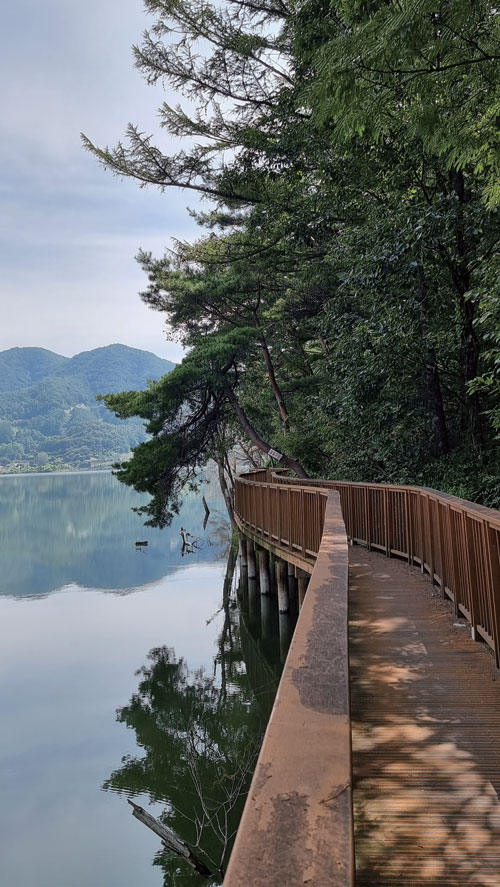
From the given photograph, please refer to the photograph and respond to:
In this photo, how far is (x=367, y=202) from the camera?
11703mm

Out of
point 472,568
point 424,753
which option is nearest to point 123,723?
point 472,568

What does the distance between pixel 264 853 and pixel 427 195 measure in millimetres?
11321

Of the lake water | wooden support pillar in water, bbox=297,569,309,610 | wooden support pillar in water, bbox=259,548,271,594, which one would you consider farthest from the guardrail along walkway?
wooden support pillar in water, bbox=259,548,271,594

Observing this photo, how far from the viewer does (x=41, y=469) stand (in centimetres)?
17325

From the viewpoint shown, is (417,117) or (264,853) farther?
(417,117)

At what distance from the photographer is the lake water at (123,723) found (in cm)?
764

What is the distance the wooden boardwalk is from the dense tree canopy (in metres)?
4.16

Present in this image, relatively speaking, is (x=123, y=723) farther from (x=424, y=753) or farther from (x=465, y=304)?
(x=465, y=304)

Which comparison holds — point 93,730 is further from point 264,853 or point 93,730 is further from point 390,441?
point 264,853

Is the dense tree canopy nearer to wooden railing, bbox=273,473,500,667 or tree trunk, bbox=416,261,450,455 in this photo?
tree trunk, bbox=416,261,450,455

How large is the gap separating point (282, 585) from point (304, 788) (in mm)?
12544

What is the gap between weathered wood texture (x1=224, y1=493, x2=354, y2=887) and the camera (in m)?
0.88

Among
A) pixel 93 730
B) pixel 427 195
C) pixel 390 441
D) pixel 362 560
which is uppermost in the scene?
pixel 427 195

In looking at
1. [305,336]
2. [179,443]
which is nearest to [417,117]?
[179,443]
